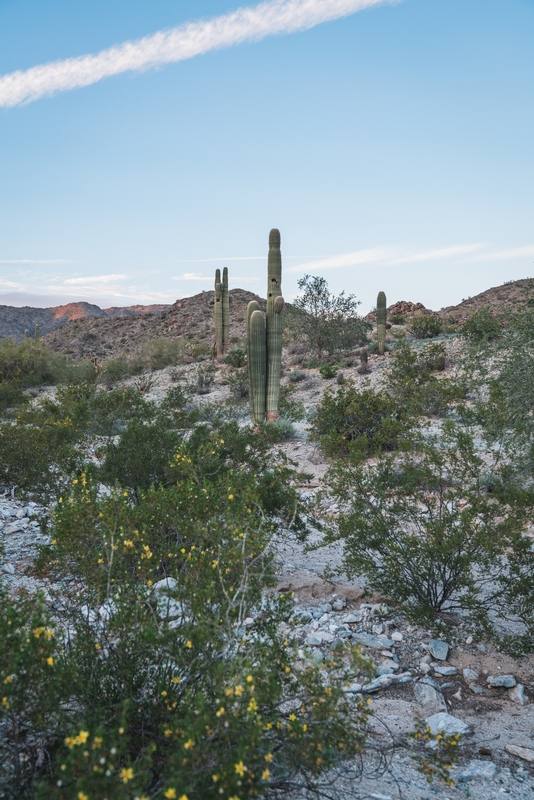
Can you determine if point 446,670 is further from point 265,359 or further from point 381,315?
point 381,315

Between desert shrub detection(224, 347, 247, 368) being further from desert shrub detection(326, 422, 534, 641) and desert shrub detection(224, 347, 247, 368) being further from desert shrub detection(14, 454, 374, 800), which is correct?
desert shrub detection(14, 454, 374, 800)

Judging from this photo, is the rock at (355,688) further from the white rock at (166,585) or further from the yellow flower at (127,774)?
the yellow flower at (127,774)

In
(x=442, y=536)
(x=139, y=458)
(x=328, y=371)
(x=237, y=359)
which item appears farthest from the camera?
(x=237, y=359)

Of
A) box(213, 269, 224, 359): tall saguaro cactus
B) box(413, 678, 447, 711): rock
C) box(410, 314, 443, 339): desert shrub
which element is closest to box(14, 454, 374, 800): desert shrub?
box(413, 678, 447, 711): rock

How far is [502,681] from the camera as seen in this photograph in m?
3.94

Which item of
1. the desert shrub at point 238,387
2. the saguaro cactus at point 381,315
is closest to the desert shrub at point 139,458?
the desert shrub at point 238,387

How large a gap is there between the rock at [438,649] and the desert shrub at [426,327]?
19.5 meters

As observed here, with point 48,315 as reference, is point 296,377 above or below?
below

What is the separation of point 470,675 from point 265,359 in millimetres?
10614

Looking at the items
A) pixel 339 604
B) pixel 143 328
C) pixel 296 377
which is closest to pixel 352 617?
pixel 339 604

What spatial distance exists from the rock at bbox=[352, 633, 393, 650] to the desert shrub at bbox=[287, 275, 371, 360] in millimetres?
18010

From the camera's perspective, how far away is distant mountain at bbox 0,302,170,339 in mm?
61562

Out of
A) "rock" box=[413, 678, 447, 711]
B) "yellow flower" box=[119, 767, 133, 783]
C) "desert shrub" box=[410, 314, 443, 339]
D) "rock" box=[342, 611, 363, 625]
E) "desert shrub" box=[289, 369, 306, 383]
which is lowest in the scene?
"rock" box=[413, 678, 447, 711]

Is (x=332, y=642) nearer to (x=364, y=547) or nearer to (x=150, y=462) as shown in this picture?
(x=364, y=547)
